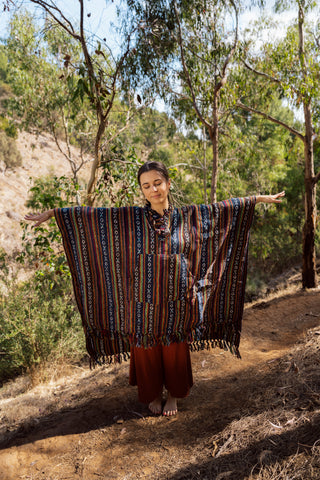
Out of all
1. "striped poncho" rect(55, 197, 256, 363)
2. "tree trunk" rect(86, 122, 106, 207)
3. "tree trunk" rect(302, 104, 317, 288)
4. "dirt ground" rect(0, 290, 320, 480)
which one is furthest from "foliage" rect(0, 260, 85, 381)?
"tree trunk" rect(302, 104, 317, 288)

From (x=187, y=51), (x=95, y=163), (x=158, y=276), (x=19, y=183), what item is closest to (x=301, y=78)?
(x=187, y=51)

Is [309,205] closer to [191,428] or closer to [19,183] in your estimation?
[191,428]

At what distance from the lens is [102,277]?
2.61 m

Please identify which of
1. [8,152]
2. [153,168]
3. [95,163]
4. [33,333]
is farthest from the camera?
[8,152]

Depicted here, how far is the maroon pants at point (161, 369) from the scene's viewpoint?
265 cm

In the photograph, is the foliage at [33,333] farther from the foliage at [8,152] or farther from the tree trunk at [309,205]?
the foliage at [8,152]

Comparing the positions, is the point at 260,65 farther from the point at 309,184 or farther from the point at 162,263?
the point at 162,263

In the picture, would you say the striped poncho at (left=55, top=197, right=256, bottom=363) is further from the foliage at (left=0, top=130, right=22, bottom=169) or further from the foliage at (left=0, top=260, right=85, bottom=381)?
the foliage at (left=0, top=130, right=22, bottom=169)

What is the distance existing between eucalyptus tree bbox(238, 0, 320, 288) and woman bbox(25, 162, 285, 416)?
466cm

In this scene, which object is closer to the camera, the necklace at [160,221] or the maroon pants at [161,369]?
the necklace at [160,221]

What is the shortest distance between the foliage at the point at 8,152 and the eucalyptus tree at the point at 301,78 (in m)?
18.0

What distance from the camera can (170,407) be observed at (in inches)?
106

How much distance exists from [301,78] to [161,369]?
591 centimetres

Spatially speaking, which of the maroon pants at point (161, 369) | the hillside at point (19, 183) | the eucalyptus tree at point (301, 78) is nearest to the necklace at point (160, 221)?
the maroon pants at point (161, 369)
